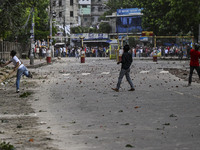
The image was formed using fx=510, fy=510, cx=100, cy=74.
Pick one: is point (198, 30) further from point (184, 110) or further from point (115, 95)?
point (184, 110)

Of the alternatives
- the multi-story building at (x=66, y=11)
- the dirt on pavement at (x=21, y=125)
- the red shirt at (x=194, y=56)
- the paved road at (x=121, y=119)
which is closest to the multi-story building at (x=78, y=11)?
the multi-story building at (x=66, y=11)

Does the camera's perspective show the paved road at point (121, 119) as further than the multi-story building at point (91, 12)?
No

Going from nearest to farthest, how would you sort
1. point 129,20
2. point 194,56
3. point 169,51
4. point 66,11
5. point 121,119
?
point 121,119
point 194,56
point 169,51
point 129,20
point 66,11

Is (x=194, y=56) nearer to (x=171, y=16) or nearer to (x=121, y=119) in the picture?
(x=121, y=119)

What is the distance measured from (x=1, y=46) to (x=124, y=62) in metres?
30.0

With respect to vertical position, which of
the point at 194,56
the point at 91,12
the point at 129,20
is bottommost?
the point at 194,56

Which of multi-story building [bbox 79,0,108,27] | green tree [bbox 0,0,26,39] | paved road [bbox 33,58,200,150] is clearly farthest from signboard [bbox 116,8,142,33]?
paved road [bbox 33,58,200,150]

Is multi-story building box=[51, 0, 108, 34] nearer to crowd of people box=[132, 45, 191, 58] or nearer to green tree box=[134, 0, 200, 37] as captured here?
crowd of people box=[132, 45, 191, 58]

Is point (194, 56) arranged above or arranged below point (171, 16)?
below

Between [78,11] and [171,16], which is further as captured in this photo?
[78,11]

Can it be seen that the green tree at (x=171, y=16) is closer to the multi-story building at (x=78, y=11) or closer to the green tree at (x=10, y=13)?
the green tree at (x=10, y=13)

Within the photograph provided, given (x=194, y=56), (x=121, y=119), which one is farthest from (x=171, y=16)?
(x=121, y=119)

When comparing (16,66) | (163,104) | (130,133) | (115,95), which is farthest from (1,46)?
(130,133)

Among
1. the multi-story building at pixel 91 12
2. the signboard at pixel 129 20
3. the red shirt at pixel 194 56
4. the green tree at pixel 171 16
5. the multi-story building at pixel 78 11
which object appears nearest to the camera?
→ the red shirt at pixel 194 56
